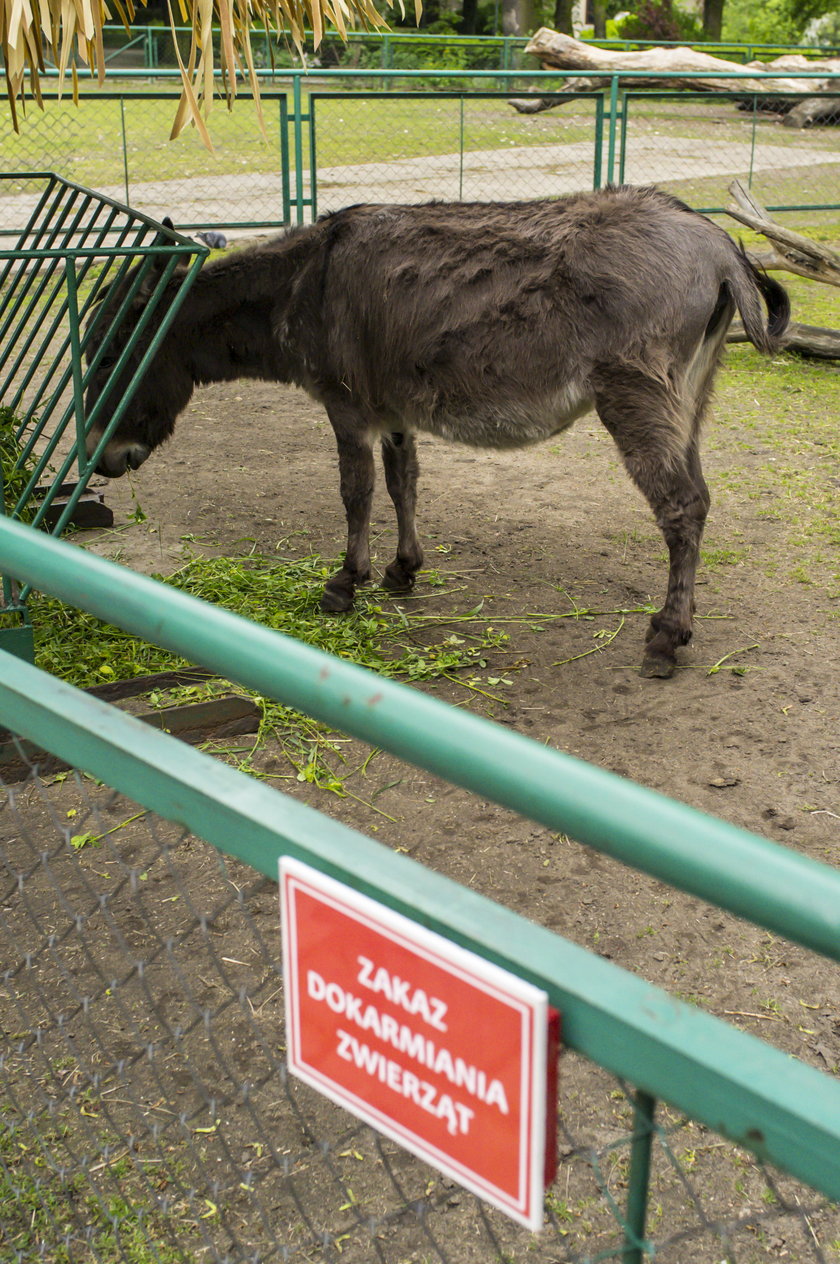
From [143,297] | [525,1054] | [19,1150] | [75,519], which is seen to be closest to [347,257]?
[143,297]

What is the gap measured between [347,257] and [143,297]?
897 millimetres

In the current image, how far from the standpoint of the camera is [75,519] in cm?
Result: 579

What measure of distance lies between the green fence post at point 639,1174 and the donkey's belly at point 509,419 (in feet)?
12.2

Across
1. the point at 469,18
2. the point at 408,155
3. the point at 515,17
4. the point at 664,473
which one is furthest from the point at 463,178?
the point at 469,18

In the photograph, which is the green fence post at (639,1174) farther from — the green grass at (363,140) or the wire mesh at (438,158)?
the green grass at (363,140)

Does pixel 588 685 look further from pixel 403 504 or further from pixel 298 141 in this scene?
pixel 298 141

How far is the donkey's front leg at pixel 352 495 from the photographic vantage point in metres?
5.02

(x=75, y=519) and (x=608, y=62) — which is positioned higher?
(x=608, y=62)

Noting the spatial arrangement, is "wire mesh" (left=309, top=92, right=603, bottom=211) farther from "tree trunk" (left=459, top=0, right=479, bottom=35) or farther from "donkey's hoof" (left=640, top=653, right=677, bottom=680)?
"tree trunk" (left=459, top=0, right=479, bottom=35)

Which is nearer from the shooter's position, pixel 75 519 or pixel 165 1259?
pixel 165 1259

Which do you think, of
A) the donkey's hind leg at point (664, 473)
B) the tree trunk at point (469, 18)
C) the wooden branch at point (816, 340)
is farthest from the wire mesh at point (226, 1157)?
the tree trunk at point (469, 18)

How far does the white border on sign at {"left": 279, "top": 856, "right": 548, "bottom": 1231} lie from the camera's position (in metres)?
0.93

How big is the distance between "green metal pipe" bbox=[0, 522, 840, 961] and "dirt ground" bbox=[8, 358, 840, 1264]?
0.61 meters

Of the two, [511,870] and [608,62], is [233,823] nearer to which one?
[511,870]
